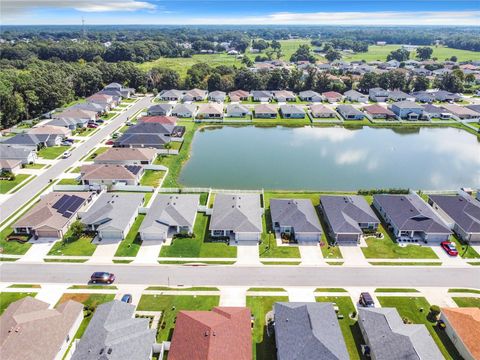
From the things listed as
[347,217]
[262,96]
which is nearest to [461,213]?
[347,217]

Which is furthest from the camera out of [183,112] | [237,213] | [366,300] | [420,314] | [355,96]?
[355,96]

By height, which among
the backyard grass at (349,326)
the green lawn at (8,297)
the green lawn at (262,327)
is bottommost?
the backyard grass at (349,326)

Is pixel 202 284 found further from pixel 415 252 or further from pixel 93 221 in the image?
pixel 415 252

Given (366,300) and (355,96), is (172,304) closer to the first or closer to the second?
(366,300)

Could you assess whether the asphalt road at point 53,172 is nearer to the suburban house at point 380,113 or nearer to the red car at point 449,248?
the red car at point 449,248

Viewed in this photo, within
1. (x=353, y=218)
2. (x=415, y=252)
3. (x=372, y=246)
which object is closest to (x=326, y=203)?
(x=353, y=218)

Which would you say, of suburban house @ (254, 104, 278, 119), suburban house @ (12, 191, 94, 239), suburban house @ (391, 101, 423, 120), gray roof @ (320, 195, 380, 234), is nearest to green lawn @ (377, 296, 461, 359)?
gray roof @ (320, 195, 380, 234)

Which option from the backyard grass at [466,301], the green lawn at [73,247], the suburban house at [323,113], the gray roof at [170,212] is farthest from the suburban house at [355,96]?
the green lawn at [73,247]
